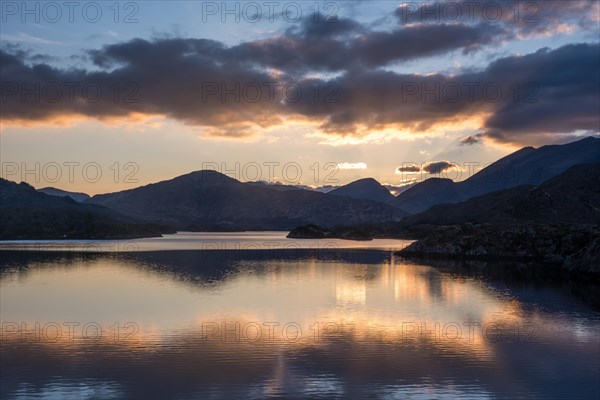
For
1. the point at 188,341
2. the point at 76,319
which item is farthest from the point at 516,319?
the point at 76,319

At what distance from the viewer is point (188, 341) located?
45.7 m

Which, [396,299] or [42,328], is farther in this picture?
[396,299]

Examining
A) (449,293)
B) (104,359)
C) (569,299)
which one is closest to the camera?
(104,359)

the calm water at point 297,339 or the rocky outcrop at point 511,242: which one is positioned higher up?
the rocky outcrop at point 511,242

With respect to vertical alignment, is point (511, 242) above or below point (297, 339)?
above

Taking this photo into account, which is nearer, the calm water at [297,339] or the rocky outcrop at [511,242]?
the calm water at [297,339]

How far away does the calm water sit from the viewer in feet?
107

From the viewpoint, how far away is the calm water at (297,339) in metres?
32.7

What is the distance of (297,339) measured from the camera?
47312 millimetres

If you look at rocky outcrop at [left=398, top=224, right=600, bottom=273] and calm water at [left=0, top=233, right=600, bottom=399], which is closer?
calm water at [left=0, top=233, right=600, bottom=399]

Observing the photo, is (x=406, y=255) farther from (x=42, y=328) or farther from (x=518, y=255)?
(x=42, y=328)

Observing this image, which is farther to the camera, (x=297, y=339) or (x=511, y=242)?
(x=511, y=242)

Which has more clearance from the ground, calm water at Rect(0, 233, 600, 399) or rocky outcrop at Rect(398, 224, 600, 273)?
rocky outcrop at Rect(398, 224, 600, 273)

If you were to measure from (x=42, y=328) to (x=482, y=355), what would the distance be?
40272 mm
